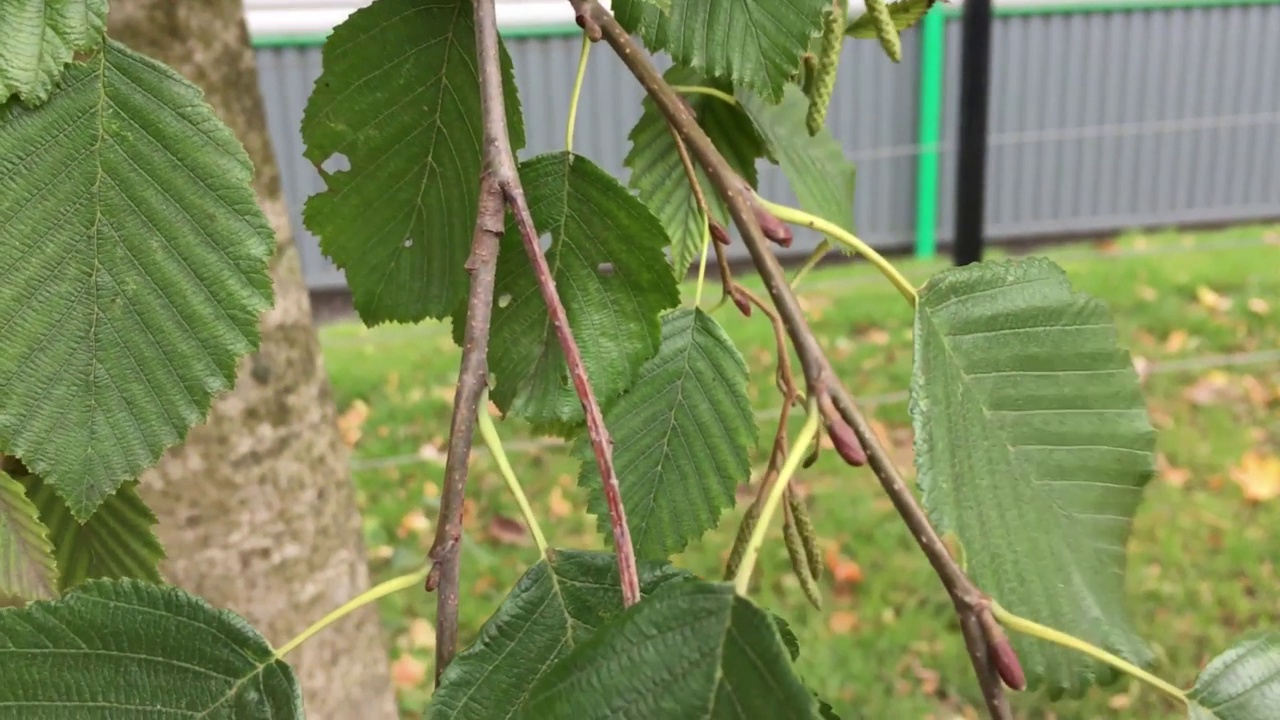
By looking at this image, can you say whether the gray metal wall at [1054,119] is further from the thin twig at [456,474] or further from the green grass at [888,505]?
the thin twig at [456,474]

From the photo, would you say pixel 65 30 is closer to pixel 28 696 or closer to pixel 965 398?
pixel 28 696

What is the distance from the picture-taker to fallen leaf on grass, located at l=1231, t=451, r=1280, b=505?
2.07 m

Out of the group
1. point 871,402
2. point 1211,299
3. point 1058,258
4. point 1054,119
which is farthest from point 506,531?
point 1054,119

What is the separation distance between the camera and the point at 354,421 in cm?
246

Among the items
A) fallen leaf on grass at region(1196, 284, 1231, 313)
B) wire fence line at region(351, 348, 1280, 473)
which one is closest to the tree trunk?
wire fence line at region(351, 348, 1280, 473)

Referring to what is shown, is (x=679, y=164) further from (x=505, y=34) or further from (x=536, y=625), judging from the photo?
(x=505, y=34)

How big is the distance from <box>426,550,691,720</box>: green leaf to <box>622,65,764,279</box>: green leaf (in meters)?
0.36

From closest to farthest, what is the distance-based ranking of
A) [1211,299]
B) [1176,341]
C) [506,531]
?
[506,531]
[1176,341]
[1211,299]

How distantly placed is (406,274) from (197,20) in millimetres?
572

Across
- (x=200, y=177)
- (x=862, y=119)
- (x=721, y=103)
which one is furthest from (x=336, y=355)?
(x=200, y=177)

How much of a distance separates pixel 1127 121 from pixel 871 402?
6.01 ft

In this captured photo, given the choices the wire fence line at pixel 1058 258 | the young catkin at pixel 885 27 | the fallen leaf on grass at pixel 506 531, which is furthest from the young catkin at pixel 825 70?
the wire fence line at pixel 1058 258

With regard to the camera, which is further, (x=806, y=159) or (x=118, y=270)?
Result: (x=806, y=159)

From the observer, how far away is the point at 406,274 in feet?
1.92
